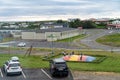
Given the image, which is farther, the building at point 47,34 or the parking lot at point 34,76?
the building at point 47,34

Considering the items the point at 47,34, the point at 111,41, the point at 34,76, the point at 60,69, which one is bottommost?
the point at 111,41

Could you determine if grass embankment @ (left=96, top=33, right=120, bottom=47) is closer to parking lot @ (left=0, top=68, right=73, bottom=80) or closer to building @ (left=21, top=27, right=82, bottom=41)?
building @ (left=21, top=27, right=82, bottom=41)

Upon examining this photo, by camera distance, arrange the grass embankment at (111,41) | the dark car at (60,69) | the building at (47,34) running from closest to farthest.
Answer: the dark car at (60,69)
the grass embankment at (111,41)
the building at (47,34)

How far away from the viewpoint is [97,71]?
30297mm

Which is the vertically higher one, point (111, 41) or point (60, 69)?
point (60, 69)

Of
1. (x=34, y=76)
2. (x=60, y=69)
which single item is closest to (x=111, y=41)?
(x=34, y=76)

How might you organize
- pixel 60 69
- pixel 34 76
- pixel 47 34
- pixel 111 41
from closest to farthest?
1. pixel 60 69
2. pixel 34 76
3. pixel 111 41
4. pixel 47 34

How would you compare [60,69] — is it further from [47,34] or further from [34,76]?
[47,34]

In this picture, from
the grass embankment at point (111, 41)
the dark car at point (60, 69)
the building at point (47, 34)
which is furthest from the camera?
the building at point (47, 34)

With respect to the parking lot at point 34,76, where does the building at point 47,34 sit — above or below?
below

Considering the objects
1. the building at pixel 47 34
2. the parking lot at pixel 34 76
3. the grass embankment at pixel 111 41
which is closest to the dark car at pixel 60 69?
the parking lot at pixel 34 76

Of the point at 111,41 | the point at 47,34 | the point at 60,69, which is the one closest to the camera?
the point at 60,69

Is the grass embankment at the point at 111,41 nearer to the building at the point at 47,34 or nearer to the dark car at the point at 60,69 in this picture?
the building at the point at 47,34

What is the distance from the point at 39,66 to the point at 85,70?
6.20m
